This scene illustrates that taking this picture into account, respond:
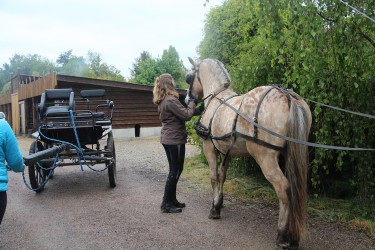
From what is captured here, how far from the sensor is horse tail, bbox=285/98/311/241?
341cm

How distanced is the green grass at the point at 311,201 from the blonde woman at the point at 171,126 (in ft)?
4.66

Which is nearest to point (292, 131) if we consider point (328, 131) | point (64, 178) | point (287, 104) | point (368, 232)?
point (287, 104)

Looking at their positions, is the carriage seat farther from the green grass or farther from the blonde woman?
the green grass

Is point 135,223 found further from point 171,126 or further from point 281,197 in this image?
point 281,197

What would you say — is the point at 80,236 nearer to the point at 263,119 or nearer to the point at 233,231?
the point at 233,231

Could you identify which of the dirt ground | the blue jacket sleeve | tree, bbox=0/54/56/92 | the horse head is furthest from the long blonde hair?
tree, bbox=0/54/56/92

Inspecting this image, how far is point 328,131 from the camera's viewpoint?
14.9ft

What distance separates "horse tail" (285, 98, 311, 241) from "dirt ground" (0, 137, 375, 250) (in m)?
0.39

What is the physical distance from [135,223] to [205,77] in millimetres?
2359

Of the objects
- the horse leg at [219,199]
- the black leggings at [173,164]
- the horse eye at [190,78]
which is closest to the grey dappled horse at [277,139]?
the horse leg at [219,199]

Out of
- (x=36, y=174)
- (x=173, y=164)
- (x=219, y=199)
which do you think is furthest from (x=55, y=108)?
(x=219, y=199)

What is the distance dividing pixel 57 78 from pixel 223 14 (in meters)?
8.52

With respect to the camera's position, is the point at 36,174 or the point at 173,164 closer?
the point at 173,164

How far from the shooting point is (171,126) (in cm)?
482
